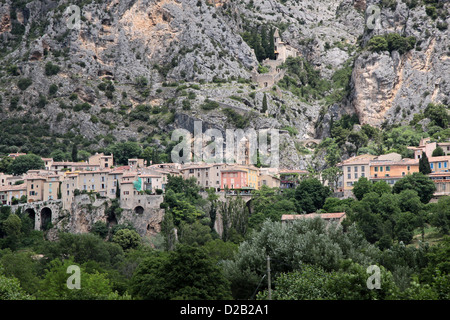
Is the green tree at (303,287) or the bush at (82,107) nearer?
the green tree at (303,287)

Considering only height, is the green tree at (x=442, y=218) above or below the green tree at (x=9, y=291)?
above

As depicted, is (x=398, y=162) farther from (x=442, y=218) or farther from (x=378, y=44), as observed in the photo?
(x=378, y=44)

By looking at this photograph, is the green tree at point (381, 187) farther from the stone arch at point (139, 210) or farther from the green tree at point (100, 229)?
the green tree at point (100, 229)

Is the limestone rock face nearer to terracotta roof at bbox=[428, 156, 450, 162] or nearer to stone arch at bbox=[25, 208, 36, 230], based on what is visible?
terracotta roof at bbox=[428, 156, 450, 162]

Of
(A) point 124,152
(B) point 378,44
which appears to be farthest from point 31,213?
(B) point 378,44

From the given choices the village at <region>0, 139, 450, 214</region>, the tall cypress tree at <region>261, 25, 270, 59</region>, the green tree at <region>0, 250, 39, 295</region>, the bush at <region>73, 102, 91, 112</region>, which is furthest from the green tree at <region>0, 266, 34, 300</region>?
the tall cypress tree at <region>261, 25, 270, 59</region>

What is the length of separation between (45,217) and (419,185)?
1914 inches

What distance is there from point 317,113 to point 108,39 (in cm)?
4403

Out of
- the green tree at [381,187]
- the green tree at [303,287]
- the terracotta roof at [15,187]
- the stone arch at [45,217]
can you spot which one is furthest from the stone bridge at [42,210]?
the green tree at [303,287]

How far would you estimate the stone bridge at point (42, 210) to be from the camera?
323 ft

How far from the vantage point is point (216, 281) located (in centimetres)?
5059

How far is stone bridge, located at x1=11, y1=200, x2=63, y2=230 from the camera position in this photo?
98312 millimetres
